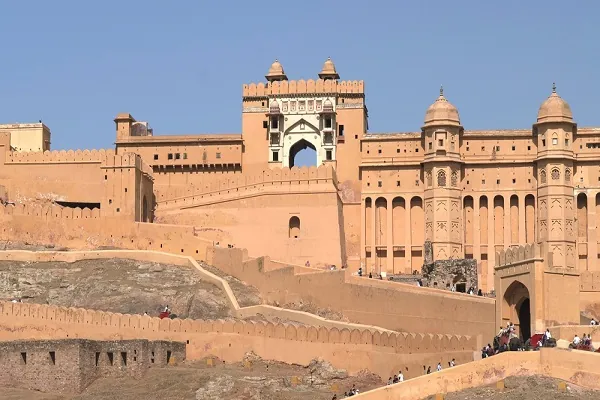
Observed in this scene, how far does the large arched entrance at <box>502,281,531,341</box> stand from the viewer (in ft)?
160

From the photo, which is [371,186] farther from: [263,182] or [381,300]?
[381,300]

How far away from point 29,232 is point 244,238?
897 cm

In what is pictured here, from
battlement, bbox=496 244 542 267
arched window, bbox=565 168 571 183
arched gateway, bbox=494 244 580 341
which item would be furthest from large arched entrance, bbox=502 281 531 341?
arched window, bbox=565 168 571 183

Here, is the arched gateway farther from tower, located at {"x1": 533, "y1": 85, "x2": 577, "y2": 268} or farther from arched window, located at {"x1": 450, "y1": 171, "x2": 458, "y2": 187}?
arched window, located at {"x1": 450, "y1": 171, "x2": 458, "y2": 187}

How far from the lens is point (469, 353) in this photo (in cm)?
4950

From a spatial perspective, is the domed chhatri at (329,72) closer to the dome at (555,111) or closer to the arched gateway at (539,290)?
the dome at (555,111)

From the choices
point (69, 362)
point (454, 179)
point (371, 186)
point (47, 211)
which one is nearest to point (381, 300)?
point (69, 362)

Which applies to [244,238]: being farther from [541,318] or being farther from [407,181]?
[541,318]

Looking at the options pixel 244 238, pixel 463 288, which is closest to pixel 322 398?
pixel 463 288

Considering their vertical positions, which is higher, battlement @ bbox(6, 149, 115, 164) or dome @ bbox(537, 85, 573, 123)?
dome @ bbox(537, 85, 573, 123)

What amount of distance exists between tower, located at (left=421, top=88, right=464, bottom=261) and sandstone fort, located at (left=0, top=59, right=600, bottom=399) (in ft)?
0.24

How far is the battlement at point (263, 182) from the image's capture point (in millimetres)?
66000

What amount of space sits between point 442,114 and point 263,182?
8.39 m

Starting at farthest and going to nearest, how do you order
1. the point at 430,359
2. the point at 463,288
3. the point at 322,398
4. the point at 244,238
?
the point at 244,238
the point at 463,288
the point at 430,359
the point at 322,398
